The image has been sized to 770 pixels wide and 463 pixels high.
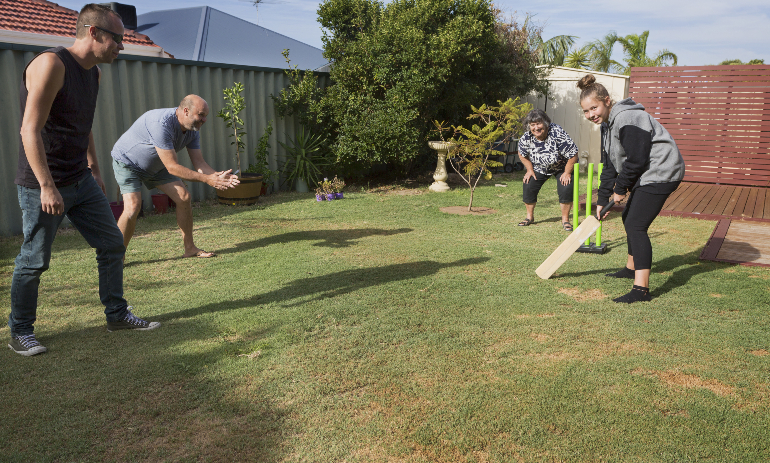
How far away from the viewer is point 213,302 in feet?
13.5

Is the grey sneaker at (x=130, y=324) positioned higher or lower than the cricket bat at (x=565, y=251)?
lower

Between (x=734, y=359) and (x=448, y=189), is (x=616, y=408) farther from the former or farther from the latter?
(x=448, y=189)

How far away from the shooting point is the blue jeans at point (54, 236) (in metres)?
3.08

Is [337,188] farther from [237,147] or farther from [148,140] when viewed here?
[148,140]

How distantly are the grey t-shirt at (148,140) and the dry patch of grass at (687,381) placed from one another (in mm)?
4072

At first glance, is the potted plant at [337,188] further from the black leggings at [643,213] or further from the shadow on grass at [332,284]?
the black leggings at [643,213]

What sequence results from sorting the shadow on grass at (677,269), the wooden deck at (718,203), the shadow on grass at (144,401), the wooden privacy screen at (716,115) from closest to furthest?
the shadow on grass at (144,401) < the shadow on grass at (677,269) < the wooden deck at (718,203) < the wooden privacy screen at (716,115)

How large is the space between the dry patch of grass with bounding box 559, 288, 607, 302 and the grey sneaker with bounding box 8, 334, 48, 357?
3.71 meters

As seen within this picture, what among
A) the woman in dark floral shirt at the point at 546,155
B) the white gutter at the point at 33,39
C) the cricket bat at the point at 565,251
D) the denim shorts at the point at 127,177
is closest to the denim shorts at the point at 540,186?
the woman in dark floral shirt at the point at 546,155

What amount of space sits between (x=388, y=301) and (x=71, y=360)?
83.4 inches

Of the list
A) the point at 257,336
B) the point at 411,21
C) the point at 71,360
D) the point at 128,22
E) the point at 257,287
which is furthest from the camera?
the point at 128,22

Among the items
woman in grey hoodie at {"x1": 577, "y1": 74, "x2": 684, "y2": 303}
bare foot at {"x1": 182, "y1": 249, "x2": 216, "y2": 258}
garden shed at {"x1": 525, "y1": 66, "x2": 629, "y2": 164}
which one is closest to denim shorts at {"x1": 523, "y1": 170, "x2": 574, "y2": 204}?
woman in grey hoodie at {"x1": 577, "y1": 74, "x2": 684, "y2": 303}

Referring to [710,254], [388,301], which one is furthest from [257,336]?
[710,254]

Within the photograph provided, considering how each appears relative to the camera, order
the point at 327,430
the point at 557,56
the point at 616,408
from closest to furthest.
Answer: the point at 327,430 → the point at 616,408 → the point at 557,56
